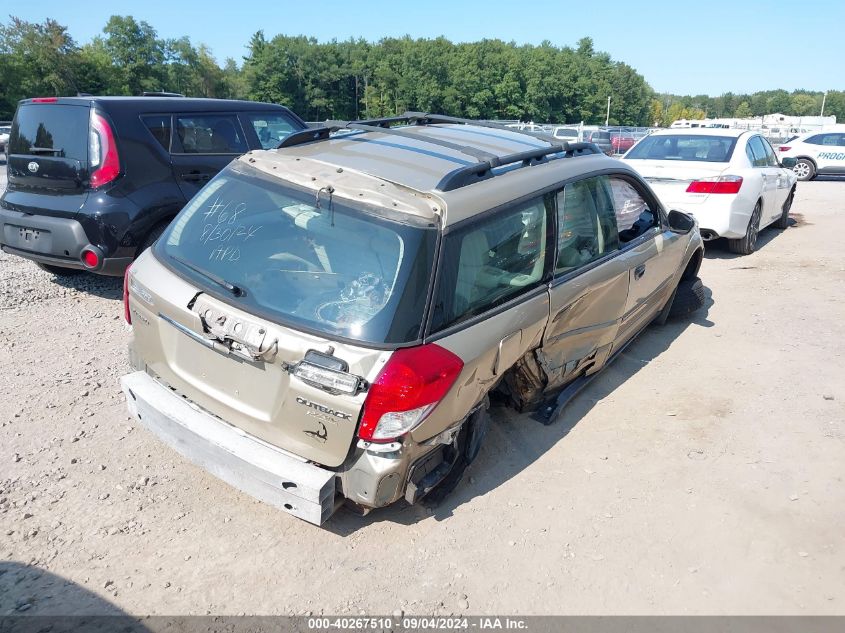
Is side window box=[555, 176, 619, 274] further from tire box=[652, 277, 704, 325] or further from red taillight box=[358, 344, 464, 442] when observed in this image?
tire box=[652, 277, 704, 325]

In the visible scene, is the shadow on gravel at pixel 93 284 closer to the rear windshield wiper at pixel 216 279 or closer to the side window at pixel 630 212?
the rear windshield wiper at pixel 216 279

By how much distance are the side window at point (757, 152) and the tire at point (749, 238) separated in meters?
0.57

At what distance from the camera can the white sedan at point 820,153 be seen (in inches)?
683

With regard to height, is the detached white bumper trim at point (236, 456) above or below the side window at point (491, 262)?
below

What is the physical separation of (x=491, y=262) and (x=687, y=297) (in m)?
3.33

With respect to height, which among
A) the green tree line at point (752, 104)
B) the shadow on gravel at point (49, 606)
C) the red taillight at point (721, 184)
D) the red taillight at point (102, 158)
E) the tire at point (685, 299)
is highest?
the green tree line at point (752, 104)

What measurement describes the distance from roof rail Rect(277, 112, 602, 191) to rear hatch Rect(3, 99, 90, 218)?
2589 millimetres

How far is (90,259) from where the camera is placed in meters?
5.10

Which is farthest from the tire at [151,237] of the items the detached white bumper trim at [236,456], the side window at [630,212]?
the side window at [630,212]

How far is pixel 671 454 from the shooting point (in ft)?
12.0

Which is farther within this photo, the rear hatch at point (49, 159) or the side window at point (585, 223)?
the rear hatch at point (49, 159)

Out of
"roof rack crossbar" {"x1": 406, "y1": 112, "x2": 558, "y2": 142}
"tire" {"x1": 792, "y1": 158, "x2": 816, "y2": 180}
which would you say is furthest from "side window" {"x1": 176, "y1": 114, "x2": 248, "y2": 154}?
"tire" {"x1": 792, "y1": 158, "x2": 816, "y2": 180}

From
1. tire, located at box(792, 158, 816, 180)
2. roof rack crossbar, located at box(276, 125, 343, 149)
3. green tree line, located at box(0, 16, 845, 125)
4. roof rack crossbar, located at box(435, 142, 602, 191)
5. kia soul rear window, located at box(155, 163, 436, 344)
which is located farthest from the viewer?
green tree line, located at box(0, 16, 845, 125)

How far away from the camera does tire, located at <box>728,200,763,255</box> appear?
8203 millimetres
